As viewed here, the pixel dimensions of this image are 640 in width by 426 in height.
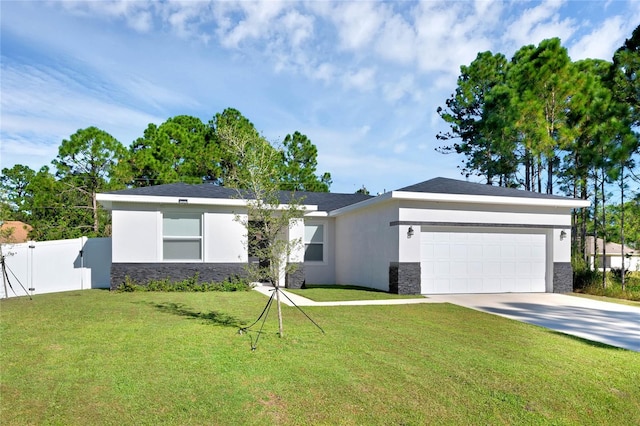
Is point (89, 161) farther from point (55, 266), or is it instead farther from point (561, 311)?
point (561, 311)

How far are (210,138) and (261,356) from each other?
88.7 feet

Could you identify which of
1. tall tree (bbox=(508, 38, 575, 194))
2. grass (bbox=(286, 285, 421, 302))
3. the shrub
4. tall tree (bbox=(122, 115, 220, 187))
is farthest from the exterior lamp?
tall tree (bbox=(122, 115, 220, 187))

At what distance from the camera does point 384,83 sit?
58.5 feet

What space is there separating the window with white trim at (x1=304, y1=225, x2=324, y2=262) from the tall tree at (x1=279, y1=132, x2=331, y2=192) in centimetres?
1354

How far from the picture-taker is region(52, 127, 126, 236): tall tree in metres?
24.5

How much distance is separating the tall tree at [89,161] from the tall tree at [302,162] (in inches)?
454

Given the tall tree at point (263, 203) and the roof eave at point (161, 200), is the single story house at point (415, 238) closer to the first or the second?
the roof eave at point (161, 200)

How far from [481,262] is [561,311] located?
3535mm

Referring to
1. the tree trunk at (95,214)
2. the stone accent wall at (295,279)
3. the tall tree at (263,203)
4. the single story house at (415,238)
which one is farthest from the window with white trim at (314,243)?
the tree trunk at (95,214)

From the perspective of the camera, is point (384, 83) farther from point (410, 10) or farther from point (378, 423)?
point (378, 423)

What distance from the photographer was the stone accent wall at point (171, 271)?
13133mm

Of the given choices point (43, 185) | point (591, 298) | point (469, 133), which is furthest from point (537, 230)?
point (43, 185)

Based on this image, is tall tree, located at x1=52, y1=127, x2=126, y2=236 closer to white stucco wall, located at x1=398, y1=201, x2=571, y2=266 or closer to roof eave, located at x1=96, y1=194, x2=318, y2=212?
roof eave, located at x1=96, y1=194, x2=318, y2=212

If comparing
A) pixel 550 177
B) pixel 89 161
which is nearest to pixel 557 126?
pixel 550 177
